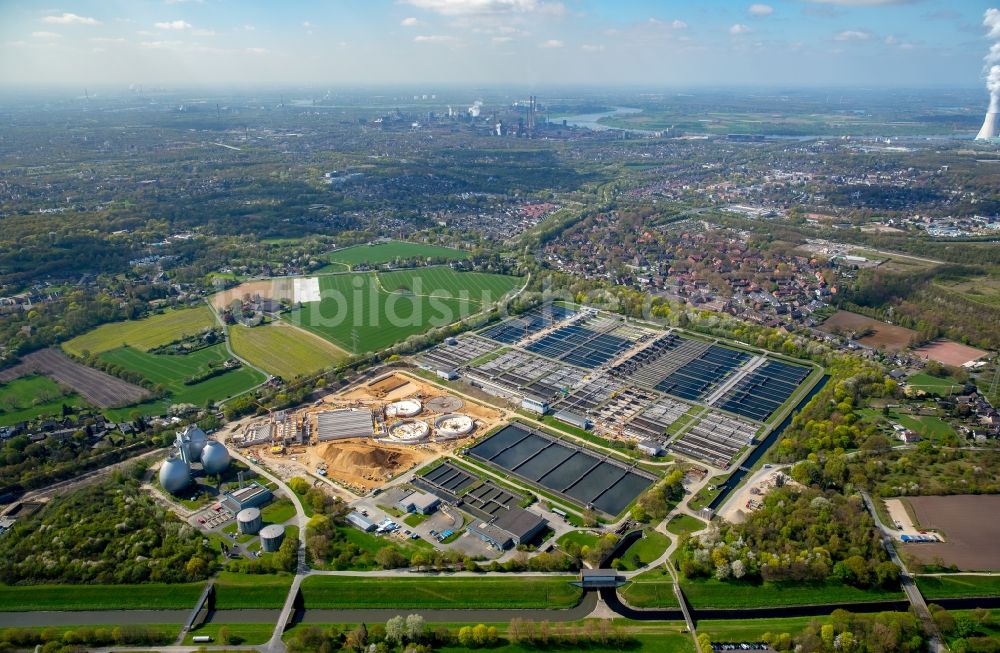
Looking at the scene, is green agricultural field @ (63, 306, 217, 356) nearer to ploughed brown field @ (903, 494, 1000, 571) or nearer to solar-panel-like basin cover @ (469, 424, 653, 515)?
solar-panel-like basin cover @ (469, 424, 653, 515)

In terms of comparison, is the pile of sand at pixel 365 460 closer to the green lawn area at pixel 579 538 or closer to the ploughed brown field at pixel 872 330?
the green lawn area at pixel 579 538

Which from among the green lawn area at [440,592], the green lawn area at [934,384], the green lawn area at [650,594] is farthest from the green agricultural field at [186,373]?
the green lawn area at [934,384]

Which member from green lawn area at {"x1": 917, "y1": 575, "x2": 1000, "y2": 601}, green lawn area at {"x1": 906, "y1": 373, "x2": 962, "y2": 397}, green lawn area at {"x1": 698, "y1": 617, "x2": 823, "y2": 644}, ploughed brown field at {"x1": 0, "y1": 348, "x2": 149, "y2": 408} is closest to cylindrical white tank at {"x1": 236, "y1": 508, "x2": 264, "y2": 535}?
ploughed brown field at {"x1": 0, "y1": 348, "x2": 149, "y2": 408}

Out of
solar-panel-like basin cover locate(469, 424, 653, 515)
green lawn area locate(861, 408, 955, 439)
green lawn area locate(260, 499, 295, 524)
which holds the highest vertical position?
green lawn area locate(861, 408, 955, 439)

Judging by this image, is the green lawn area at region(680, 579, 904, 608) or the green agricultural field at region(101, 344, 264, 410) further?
the green agricultural field at region(101, 344, 264, 410)

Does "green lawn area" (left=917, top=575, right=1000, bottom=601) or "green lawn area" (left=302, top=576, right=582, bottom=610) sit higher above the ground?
"green lawn area" (left=917, top=575, right=1000, bottom=601)

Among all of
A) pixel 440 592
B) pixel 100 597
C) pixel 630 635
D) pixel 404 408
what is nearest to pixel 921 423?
pixel 630 635

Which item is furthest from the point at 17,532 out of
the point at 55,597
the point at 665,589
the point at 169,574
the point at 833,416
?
the point at 833,416

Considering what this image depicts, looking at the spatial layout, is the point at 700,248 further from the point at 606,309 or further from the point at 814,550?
the point at 814,550

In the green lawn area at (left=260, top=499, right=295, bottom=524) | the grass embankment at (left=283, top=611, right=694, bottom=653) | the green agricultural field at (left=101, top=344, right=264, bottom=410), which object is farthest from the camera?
the green agricultural field at (left=101, top=344, right=264, bottom=410)
